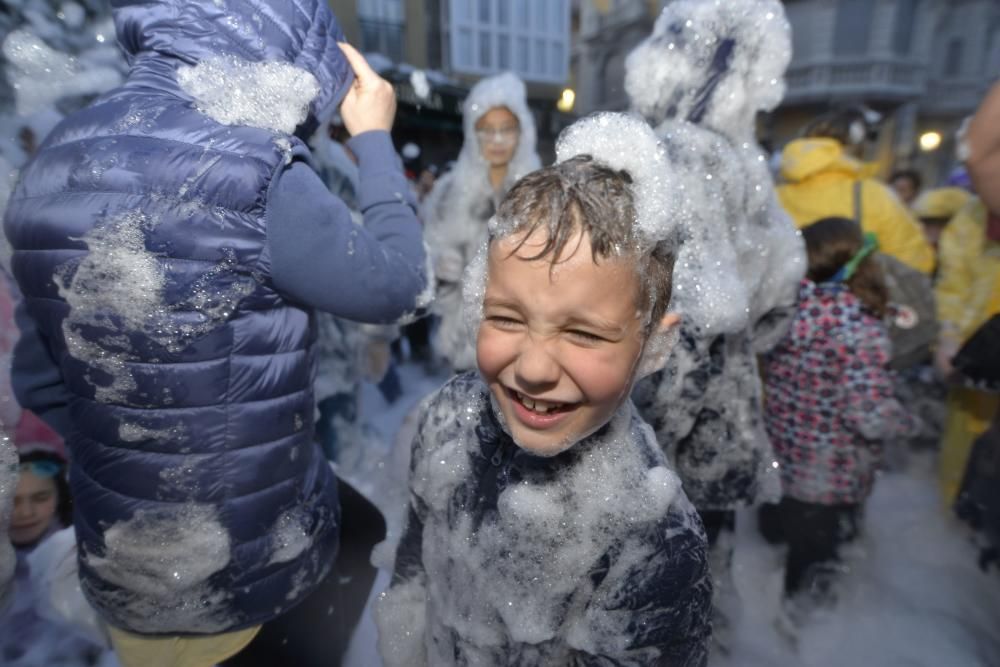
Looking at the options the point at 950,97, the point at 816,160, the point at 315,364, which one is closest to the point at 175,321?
the point at 315,364

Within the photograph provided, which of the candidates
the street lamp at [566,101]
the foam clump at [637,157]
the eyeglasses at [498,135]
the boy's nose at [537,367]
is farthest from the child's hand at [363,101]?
the street lamp at [566,101]

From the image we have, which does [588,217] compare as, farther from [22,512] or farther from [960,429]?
[960,429]

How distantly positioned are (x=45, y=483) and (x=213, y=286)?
1481 millimetres

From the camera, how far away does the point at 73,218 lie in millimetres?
835

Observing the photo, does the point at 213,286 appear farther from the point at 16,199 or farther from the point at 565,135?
the point at 565,135

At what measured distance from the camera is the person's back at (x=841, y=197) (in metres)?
2.29

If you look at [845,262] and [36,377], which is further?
[845,262]

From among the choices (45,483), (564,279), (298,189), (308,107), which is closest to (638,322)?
(564,279)

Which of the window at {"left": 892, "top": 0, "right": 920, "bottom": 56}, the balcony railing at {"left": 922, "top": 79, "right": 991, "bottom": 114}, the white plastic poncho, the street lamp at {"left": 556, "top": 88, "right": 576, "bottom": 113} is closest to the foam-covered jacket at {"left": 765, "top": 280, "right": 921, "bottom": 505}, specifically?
the white plastic poncho

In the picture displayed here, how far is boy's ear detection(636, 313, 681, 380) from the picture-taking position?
0.84 metres

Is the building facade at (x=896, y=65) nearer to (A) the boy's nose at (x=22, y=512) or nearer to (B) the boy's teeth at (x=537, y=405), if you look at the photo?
(B) the boy's teeth at (x=537, y=405)

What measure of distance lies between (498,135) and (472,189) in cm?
30

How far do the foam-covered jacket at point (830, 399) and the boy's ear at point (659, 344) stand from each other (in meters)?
1.23

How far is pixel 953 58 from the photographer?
711 inches
